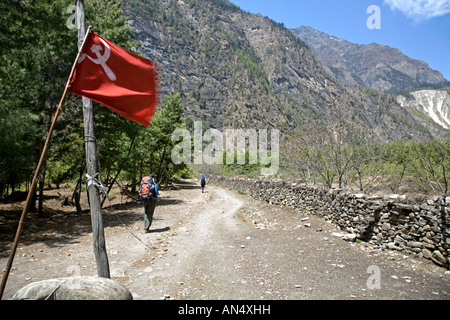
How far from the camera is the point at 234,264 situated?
567 centimetres

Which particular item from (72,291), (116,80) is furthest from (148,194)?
(72,291)

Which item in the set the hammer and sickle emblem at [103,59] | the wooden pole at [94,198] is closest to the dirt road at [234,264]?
the wooden pole at [94,198]

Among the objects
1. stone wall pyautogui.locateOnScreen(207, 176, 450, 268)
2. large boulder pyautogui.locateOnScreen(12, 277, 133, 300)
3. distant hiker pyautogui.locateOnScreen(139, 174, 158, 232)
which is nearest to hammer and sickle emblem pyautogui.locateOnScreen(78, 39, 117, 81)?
large boulder pyautogui.locateOnScreen(12, 277, 133, 300)

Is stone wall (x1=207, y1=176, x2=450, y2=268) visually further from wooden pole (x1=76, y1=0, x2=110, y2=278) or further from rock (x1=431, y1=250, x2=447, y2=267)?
wooden pole (x1=76, y1=0, x2=110, y2=278)

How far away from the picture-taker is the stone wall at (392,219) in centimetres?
525

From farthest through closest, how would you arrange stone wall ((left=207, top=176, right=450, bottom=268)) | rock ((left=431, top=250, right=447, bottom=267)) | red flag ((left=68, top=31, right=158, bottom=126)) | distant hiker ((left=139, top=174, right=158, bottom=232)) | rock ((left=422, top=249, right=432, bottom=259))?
distant hiker ((left=139, top=174, right=158, bottom=232))
rock ((left=422, top=249, right=432, bottom=259))
stone wall ((left=207, top=176, right=450, bottom=268))
rock ((left=431, top=250, right=447, bottom=267))
red flag ((left=68, top=31, right=158, bottom=126))

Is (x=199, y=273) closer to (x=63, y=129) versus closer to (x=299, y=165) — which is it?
(x=63, y=129)

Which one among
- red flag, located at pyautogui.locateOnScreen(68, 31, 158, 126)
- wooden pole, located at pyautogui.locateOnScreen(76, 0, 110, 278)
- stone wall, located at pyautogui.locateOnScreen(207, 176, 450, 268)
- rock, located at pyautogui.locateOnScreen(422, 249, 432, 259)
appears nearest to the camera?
red flag, located at pyautogui.locateOnScreen(68, 31, 158, 126)

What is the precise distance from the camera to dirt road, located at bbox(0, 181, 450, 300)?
4.30 m

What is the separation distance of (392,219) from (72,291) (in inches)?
276

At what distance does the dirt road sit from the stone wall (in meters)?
0.29

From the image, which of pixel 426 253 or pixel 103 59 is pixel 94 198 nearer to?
pixel 103 59

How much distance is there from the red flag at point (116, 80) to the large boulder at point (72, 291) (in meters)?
2.10
